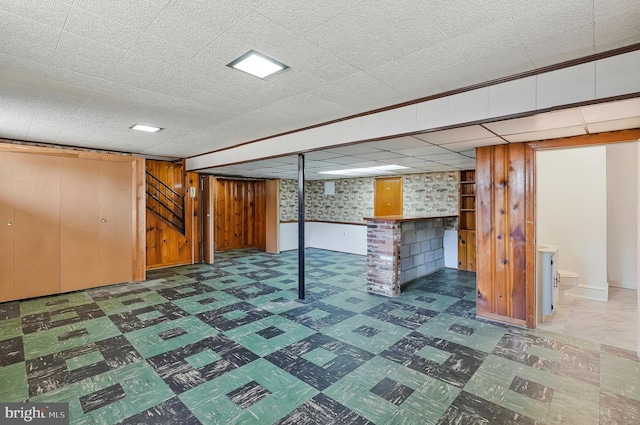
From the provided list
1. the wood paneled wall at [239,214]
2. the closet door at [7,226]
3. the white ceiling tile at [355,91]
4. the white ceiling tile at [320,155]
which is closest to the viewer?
the white ceiling tile at [355,91]

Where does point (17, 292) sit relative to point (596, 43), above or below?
below

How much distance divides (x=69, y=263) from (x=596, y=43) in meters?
6.87

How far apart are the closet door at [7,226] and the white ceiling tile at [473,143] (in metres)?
6.21

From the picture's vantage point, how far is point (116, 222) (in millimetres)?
5441

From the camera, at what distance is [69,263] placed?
4973mm

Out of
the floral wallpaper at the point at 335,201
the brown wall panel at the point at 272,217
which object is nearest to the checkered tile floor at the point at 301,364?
the brown wall panel at the point at 272,217

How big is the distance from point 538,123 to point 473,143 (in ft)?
3.14

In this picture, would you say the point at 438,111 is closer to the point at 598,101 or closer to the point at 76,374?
the point at 598,101

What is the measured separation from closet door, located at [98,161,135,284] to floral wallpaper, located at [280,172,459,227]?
4.30 m

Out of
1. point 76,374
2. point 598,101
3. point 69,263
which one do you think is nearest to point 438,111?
point 598,101

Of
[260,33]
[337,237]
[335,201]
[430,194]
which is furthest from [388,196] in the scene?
[260,33]

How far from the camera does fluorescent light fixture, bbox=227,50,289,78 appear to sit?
2162mm

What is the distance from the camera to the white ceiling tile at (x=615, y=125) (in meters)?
2.57

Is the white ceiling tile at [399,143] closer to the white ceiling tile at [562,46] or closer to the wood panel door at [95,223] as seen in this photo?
the white ceiling tile at [562,46]
